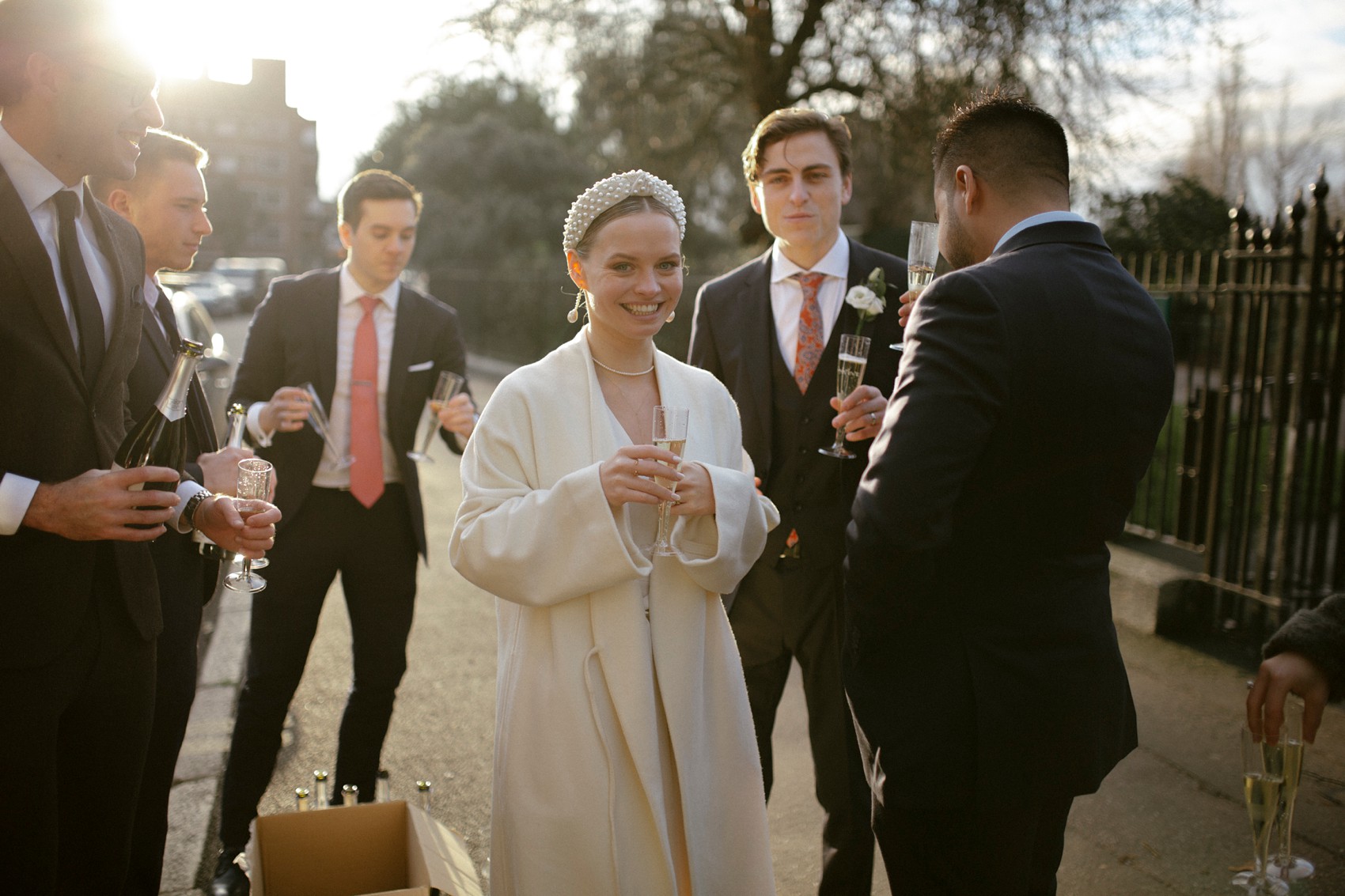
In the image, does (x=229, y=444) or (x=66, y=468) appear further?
(x=229, y=444)

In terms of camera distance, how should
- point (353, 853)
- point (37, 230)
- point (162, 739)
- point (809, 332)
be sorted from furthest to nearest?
point (809, 332) → point (353, 853) → point (162, 739) → point (37, 230)

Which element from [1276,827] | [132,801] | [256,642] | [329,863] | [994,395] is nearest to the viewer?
[994,395]

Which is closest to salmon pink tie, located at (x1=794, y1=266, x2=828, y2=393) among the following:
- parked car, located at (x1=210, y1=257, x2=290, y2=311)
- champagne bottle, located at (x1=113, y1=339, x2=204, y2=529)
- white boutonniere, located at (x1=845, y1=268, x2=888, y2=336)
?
white boutonniere, located at (x1=845, y1=268, x2=888, y2=336)

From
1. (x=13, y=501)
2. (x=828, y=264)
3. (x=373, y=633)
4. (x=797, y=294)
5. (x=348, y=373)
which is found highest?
(x=828, y=264)

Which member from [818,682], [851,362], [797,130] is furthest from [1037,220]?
[818,682]

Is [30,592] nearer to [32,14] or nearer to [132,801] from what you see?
[132,801]

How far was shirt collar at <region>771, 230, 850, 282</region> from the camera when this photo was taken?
3.69 meters

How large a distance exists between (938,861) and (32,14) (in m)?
2.66

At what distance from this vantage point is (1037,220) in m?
2.34

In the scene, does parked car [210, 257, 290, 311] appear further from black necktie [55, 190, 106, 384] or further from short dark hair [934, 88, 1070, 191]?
short dark hair [934, 88, 1070, 191]

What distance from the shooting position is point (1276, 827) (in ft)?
10.9

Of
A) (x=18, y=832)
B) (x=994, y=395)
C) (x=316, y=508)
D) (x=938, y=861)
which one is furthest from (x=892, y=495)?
(x=316, y=508)

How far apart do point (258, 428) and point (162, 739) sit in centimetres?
122

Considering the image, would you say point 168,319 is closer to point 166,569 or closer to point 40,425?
point 166,569
